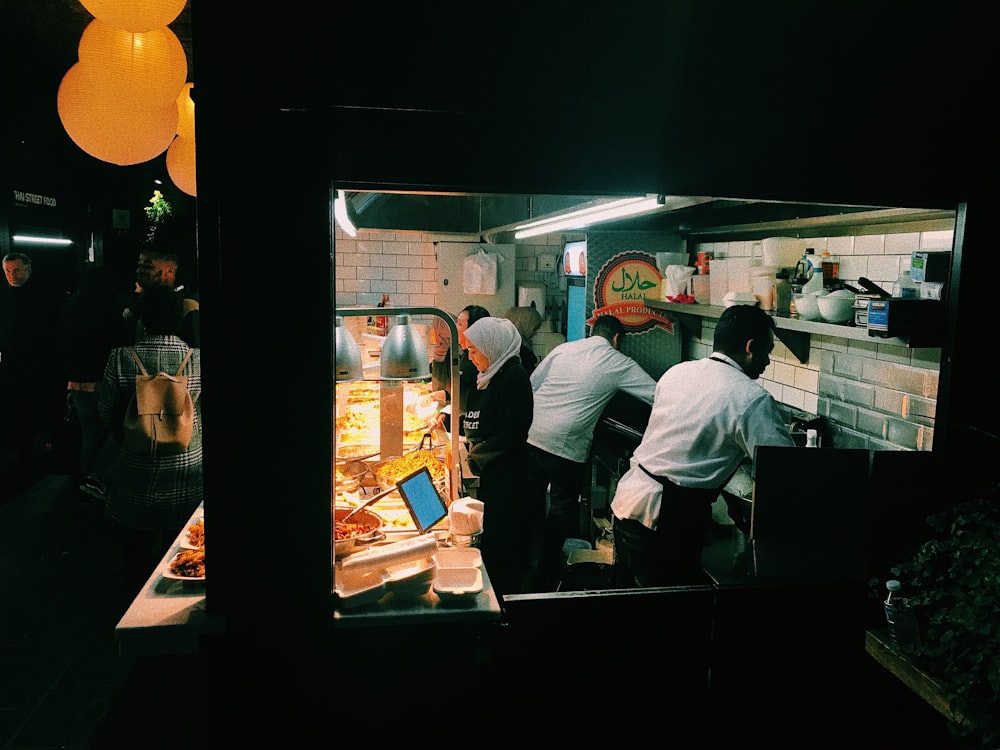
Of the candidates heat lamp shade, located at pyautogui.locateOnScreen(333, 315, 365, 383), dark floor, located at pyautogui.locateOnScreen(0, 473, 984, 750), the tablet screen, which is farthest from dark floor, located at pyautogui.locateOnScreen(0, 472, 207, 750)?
heat lamp shade, located at pyautogui.locateOnScreen(333, 315, 365, 383)

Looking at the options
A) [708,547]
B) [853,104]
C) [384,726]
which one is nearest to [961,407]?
[853,104]

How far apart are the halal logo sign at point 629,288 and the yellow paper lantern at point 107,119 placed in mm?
3733

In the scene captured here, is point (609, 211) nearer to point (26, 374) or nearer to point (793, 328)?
point (793, 328)

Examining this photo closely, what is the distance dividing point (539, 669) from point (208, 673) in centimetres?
118

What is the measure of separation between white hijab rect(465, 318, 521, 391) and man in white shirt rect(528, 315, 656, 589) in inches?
33.8

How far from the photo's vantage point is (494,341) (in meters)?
4.56

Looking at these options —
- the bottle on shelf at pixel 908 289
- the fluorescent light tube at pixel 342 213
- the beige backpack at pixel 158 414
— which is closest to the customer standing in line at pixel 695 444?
the bottle on shelf at pixel 908 289

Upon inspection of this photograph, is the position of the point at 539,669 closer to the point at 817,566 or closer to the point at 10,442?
the point at 817,566

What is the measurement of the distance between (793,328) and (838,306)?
0.33 metres

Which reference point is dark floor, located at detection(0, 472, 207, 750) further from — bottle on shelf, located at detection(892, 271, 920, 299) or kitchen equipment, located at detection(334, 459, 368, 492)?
bottle on shelf, located at detection(892, 271, 920, 299)

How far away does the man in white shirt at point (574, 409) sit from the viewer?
538cm

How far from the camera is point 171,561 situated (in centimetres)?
279

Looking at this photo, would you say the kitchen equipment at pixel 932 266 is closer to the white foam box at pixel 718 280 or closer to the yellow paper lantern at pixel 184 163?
the white foam box at pixel 718 280

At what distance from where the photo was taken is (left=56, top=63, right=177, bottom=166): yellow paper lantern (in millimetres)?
3467
